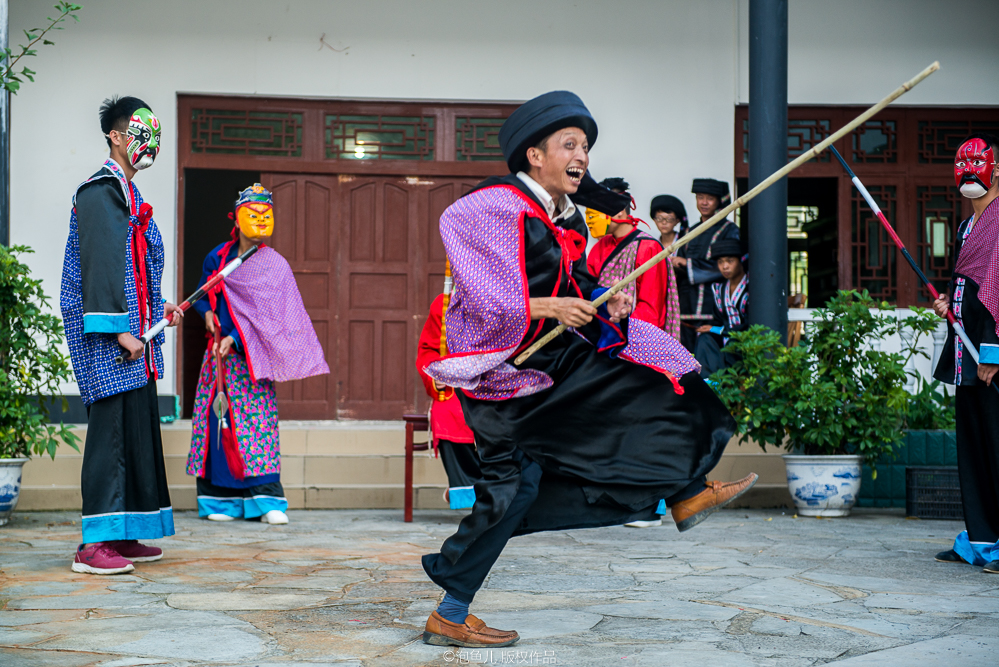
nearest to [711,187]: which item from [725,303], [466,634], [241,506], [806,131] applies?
[725,303]

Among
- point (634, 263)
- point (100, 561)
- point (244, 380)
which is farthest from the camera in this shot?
point (244, 380)

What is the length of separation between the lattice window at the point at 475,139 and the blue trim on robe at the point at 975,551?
499 centimetres

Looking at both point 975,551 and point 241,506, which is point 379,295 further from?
point 975,551

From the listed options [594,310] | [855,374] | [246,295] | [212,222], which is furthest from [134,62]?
[594,310]

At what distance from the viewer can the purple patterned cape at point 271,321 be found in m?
6.21

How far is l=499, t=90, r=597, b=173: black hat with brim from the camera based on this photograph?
3156 millimetres

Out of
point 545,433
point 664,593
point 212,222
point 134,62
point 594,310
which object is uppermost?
point 134,62

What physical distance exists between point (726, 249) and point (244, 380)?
3.31m

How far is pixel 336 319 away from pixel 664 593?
5.12 meters

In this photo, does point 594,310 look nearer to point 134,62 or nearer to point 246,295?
point 246,295

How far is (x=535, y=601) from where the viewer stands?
3.60 m

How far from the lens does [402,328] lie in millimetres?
8406

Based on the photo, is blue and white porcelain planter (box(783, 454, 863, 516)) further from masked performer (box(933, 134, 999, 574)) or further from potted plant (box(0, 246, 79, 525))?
potted plant (box(0, 246, 79, 525))

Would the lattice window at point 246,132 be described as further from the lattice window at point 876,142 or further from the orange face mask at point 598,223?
the lattice window at point 876,142
